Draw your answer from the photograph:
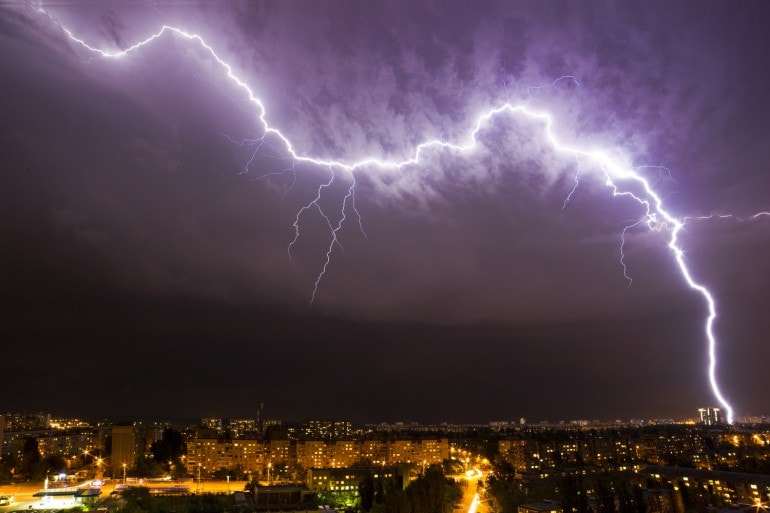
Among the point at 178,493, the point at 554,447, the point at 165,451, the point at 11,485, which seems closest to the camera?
the point at 178,493

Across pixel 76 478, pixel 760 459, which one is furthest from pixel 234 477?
pixel 760 459

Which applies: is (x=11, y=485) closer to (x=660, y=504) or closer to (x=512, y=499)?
(x=512, y=499)

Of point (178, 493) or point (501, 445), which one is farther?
point (501, 445)

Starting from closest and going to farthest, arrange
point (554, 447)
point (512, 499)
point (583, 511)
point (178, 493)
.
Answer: point (583, 511) < point (512, 499) < point (178, 493) < point (554, 447)

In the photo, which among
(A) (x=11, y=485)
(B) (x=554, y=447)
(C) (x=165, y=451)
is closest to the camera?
(A) (x=11, y=485)

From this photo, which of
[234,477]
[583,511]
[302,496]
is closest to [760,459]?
[583,511]

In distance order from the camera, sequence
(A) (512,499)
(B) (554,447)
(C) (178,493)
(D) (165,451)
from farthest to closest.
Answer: (B) (554,447), (D) (165,451), (C) (178,493), (A) (512,499)

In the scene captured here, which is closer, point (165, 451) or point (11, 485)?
point (11, 485)

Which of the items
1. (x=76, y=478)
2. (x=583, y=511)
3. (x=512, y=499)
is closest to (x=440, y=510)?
(x=512, y=499)

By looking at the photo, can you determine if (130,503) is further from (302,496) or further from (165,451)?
(165,451)
